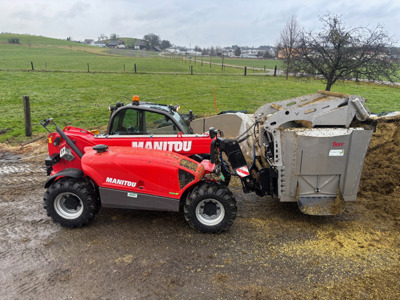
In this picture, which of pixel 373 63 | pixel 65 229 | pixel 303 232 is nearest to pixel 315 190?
pixel 303 232

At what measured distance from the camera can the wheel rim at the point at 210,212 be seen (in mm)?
4836

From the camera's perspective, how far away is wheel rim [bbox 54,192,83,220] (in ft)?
16.3

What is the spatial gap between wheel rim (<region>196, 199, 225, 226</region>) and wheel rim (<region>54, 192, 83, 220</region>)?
6.12 ft

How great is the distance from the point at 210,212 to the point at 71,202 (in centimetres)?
220

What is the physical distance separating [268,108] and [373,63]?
6044 millimetres

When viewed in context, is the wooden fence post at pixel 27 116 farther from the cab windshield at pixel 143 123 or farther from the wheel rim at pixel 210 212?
the wheel rim at pixel 210 212

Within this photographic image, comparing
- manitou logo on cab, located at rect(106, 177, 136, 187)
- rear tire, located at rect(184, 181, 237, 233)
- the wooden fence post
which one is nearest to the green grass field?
the wooden fence post

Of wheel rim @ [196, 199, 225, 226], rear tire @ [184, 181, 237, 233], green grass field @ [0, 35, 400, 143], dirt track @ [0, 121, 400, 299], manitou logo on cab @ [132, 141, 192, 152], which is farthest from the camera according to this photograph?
green grass field @ [0, 35, 400, 143]

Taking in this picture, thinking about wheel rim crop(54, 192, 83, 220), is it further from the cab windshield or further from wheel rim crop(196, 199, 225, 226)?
wheel rim crop(196, 199, 225, 226)

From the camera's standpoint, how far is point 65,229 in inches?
196

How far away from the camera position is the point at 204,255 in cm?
441

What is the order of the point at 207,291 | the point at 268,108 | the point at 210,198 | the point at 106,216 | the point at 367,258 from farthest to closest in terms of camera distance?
1. the point at 268,108
2. the point at 106,216
3. the point at 210,198
4. the point at 367,258
5. the point at 207,291

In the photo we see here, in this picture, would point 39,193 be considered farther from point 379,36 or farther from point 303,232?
point 379,36

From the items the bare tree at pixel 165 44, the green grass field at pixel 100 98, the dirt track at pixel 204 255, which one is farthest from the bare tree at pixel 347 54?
the bare tree at pixel 165 44
